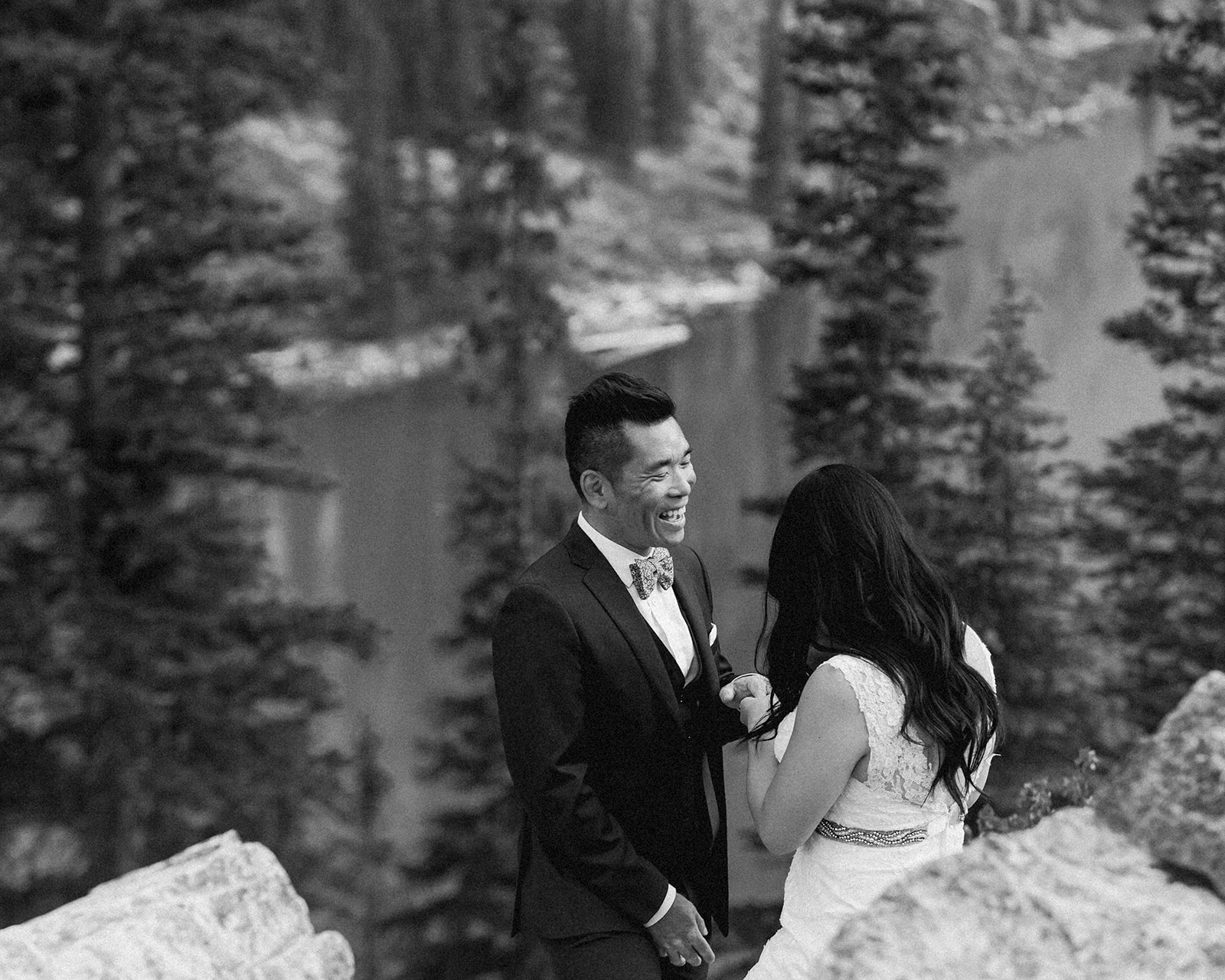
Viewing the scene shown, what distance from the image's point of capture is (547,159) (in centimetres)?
1973

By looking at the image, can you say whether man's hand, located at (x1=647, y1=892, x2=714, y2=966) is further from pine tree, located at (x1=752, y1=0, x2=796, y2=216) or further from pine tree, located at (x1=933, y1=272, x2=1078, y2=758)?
pine tree, located at (x1=752, y1=0, x2=796, y2=216)

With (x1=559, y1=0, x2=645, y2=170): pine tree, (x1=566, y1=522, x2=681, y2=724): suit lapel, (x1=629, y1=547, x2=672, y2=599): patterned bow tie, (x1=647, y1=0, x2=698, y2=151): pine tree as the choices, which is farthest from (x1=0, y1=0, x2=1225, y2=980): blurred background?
(x1=647, y1=0, x2=698, y2=151): pine tree

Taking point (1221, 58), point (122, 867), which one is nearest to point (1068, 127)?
point (1221, 58)

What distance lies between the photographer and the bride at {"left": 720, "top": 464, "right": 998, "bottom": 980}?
3340 mm

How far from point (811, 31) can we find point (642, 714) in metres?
14.6

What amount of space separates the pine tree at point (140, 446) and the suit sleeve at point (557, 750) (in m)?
11.9

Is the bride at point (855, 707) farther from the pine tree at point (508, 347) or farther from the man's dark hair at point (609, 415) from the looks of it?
the pine tree at point (508, 347)

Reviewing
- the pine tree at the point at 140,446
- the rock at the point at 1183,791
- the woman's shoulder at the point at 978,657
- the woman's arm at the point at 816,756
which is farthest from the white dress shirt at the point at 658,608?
the pine tree at the point at 140,446

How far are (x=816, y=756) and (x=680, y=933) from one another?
0.78m

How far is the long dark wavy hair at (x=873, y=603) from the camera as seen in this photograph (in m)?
3.36

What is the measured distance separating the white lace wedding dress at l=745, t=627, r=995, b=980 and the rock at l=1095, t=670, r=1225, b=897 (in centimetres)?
50

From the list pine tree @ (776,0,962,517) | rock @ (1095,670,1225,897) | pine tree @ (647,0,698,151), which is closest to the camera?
rock @ (1095,670,1225,897)

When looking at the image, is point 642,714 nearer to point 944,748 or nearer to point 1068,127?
point 944,748

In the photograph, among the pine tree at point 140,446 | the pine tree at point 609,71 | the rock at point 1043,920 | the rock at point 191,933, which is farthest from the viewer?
the pine tree at point 609,71
